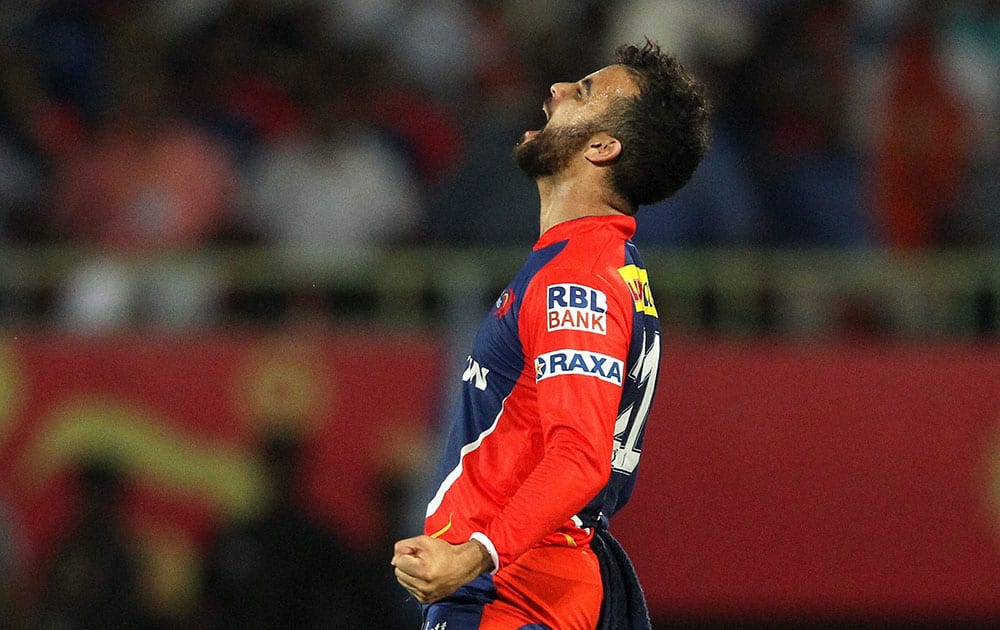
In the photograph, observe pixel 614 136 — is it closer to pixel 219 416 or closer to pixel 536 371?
pixel 536 371

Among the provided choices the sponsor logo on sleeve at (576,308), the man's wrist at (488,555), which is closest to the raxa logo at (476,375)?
the sponsor logo on sleeve at (576,308)

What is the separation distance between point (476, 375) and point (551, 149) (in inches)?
24.3

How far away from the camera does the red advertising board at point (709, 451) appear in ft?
31.2

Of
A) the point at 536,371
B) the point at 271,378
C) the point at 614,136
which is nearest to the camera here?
the point at 536,371

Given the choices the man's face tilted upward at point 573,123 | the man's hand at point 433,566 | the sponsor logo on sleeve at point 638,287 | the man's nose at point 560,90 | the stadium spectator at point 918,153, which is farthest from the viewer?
the stadium spectator at point 918,153

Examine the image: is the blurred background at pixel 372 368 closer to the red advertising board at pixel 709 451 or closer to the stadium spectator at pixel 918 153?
the red advertising board at pixel 709 451

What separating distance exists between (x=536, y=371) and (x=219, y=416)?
568 centimetres

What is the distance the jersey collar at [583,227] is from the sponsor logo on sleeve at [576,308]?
0.26 m

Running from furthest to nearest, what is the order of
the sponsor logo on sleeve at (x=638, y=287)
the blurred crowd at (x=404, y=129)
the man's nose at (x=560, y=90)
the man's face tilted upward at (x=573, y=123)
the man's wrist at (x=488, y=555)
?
1. the blurred crowd at (x=404, y=129)
2. the man's nose at (x=560, y=90)
3. the man's face tilted upward at (x=573, y=123)
4. the sponsor logo on sleeve at (x=638, y=287)
5. the man's wrist at (x=488, y=555)

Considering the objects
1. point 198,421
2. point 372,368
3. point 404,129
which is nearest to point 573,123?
point 372,368

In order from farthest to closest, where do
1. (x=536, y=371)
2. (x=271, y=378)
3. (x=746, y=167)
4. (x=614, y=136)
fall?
1. (x=746, y=167)
2. (x=271, y=378)
3. (x=614, y=136)
4. (x=536, y=371)

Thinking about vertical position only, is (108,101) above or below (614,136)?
above

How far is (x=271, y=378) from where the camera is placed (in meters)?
9.47

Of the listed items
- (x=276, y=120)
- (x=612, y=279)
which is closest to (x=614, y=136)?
(x=612, y=279)
